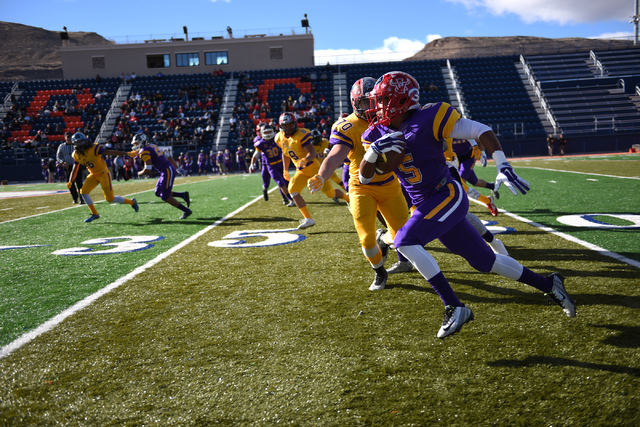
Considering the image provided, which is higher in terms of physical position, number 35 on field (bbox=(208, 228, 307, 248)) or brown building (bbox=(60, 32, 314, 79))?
brown building (bbox=(60, 32, 314, 79))

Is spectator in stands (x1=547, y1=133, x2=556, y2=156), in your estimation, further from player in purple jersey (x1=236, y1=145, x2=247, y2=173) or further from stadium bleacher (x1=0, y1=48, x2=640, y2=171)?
player in purple jersey (x1=236, y1=145, x2=247, y2=173)

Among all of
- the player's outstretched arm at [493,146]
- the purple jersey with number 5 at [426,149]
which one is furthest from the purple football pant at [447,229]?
the player's outstretched arm at [493,146]

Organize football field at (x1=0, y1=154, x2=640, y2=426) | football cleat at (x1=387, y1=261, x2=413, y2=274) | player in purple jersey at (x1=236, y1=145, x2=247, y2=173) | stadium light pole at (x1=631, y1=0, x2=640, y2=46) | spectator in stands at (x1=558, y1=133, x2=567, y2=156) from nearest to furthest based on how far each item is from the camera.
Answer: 1. football field at (x1=0, y1=154, x2=640, y2=426)
2. football cleat at (x1=387, y1=261, x2=413, y2=274)
3. spectator in stands at (x1=558, y1=133, x2=567, y2=156)
4. player in purple jersey at (x1=236, y1=145, x2=247, y2=173)
5. stadium light pole at (x1=631, y1=0, x2=640, y2=46)

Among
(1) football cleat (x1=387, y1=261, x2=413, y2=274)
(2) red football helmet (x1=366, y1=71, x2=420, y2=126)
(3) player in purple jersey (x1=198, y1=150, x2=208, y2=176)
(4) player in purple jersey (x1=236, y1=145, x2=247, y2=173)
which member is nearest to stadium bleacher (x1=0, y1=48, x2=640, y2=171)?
(3) player in purple jersey (x1=198, y1=150, x2=208, y2=176)

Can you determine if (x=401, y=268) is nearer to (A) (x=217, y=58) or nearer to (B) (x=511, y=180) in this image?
(B) (x=511, y=180)

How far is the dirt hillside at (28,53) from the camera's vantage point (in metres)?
93.0

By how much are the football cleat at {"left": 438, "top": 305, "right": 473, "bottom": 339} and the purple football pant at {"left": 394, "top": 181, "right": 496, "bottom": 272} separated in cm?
37

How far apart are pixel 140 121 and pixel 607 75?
3649cm

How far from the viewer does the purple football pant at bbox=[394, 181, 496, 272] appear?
10.3 ft

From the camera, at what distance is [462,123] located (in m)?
3.11

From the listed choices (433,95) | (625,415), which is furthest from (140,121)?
(625,415)

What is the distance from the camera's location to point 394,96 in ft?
10.6

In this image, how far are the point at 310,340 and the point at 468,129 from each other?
1.71 metres

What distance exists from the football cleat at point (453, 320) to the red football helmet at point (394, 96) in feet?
4.38
